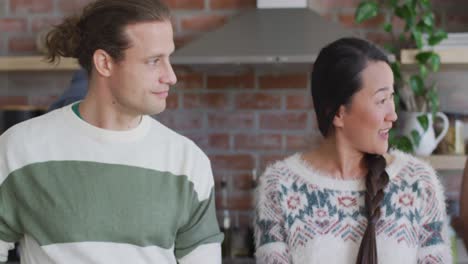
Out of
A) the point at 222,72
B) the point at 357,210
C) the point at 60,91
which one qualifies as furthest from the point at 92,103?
the point at 60,91

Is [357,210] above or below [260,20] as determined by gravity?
below

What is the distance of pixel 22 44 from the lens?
2.53 m

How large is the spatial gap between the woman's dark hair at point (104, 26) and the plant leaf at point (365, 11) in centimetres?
→ 120

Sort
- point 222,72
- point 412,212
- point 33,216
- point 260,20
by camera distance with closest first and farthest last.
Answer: point 33,216 < point 412,212 < point 260,20 < point 222,72

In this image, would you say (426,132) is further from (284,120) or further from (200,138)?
(200,138)

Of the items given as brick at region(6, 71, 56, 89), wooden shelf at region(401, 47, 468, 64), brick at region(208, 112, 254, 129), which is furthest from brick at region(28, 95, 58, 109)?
wooden shelf at region(401, 47, 468, 64)

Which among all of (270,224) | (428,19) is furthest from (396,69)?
(270,224)

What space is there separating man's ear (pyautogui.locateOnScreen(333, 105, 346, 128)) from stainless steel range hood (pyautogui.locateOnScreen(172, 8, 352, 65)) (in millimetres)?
677

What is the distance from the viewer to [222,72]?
244 cm

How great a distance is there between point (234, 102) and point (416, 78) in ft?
2.29

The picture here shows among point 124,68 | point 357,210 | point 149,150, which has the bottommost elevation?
point 357,210

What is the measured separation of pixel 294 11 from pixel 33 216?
1375 mm

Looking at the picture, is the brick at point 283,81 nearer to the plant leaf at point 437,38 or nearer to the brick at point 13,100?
the plant leaf at point 437,38

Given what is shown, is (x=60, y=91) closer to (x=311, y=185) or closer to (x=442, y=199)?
(x=311, y=185)
